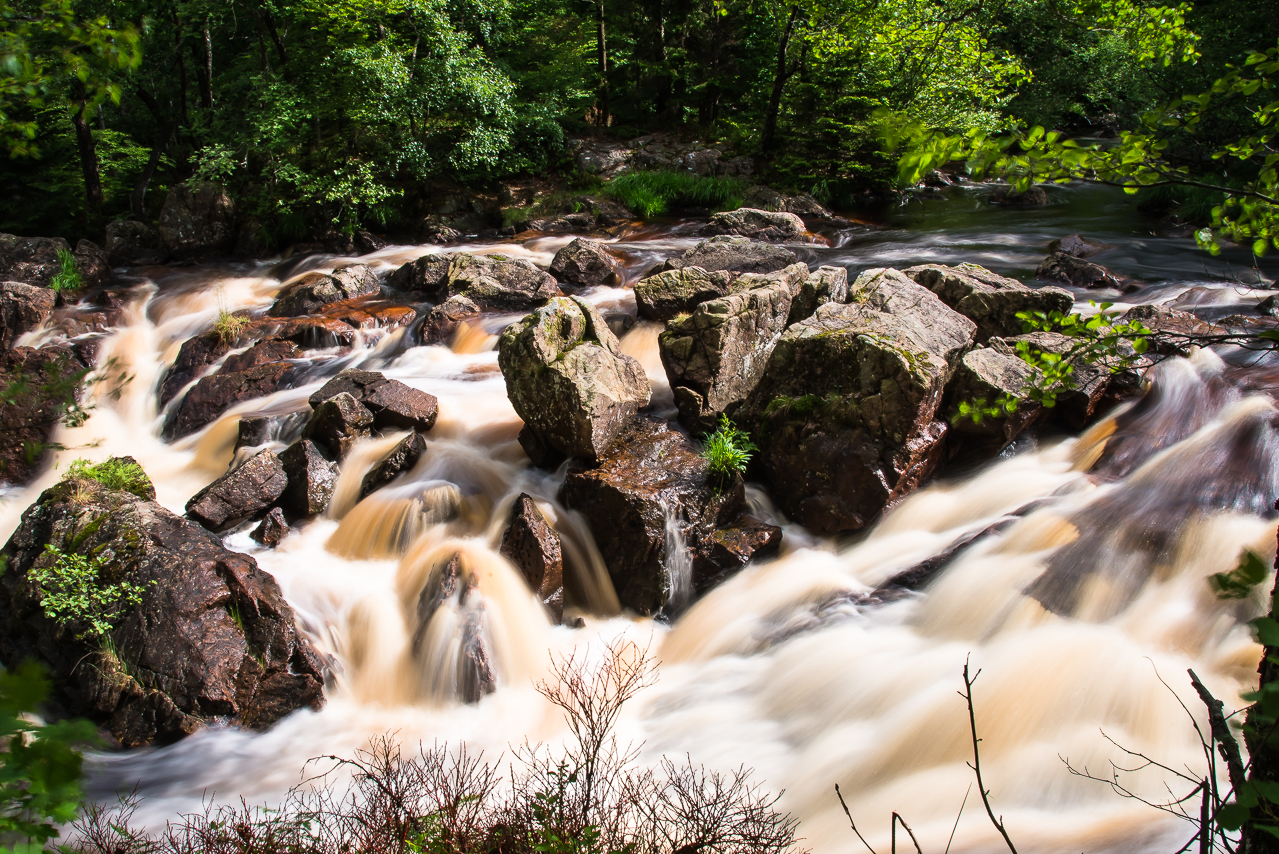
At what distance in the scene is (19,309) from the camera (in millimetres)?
11195

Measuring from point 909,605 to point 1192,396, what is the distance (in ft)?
11.8

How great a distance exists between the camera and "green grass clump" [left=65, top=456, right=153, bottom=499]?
22.8ft

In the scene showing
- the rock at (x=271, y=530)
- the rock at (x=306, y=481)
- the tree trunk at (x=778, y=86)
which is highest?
the tree trunk at (x=778, y=86)

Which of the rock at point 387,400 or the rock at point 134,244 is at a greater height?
the rock at point 134,244

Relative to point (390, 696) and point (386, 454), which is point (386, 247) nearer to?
point (386, 454)

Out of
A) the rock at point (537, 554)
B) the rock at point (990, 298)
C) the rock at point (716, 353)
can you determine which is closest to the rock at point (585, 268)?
the rock at point (716, 353)

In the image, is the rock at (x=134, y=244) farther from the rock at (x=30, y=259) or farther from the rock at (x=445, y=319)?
the rock at (x=445, y=319)

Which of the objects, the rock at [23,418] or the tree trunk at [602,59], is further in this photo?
the tree trunk at [602,59]

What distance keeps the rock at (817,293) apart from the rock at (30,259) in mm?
12298

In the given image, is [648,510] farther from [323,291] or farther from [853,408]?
[323,291]

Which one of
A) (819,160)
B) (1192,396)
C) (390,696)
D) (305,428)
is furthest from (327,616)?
(819,160)

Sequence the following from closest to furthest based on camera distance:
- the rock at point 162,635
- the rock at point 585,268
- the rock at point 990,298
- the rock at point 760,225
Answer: the rock at point 162,635 < the rock at point 990,298 < the rock at point 585,268 < the rock at point 760,225

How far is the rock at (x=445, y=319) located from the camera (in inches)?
433

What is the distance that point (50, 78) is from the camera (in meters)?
2.89
